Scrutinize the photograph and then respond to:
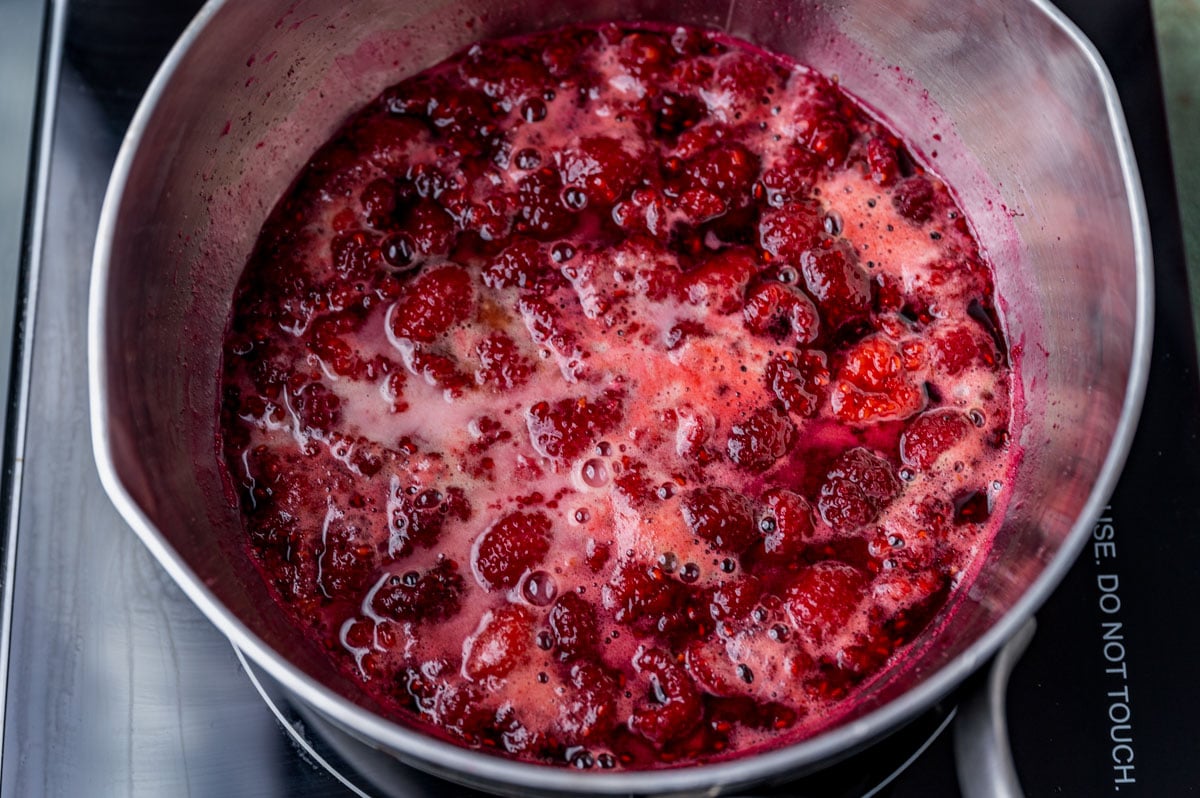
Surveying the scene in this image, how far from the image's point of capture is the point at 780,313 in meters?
1.26

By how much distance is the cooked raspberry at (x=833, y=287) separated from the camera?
4.18 ft

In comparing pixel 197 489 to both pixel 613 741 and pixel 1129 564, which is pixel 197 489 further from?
pixel 1129 564

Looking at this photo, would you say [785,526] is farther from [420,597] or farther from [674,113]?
[674,113]

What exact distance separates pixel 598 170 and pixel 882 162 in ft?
1.31

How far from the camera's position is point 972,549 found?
122 cm

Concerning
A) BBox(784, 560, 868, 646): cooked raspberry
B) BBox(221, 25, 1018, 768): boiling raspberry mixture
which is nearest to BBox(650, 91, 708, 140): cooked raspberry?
BBox(221, 25, 1018, 768): boiling raspberry mixture

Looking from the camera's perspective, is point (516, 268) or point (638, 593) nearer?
point (638, 593)

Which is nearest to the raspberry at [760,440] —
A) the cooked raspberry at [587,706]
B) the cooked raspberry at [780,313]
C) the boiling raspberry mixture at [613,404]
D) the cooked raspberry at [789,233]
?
the boiling raspberry mixture at [613,404]

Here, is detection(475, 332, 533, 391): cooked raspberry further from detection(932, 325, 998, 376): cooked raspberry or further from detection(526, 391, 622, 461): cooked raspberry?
detection(932, 325, 998, 376): cooked raspberry

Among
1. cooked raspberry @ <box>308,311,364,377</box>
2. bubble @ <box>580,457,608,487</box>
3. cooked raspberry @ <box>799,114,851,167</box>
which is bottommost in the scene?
bubble @ <box>580,457,608,487</box>

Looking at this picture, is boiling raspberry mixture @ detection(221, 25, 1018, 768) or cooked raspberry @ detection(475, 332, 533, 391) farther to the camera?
cooked raspberry @ detection(475, 332, 533, 391)

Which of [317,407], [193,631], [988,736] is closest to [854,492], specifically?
[988,736]

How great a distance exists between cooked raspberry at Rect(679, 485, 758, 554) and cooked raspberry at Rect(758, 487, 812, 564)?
17mm

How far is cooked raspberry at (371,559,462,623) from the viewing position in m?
1.14
